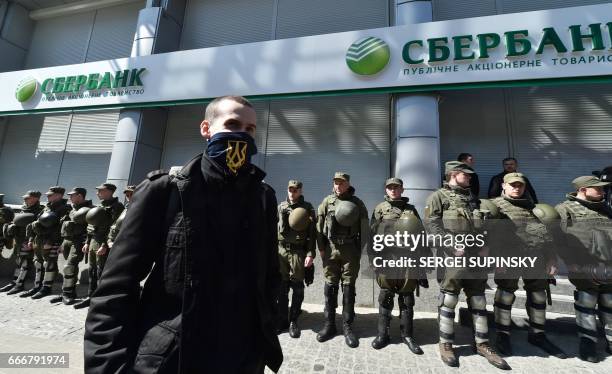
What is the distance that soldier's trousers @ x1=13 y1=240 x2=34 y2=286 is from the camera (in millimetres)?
5766

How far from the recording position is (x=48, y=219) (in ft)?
18.0

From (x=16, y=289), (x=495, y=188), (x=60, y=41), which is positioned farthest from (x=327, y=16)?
(x=60, y=41)

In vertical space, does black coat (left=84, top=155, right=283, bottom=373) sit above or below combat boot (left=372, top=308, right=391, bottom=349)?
above

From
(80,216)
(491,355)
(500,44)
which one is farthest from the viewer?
(80,216)

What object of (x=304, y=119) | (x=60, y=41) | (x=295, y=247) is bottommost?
(x=295, y=247)

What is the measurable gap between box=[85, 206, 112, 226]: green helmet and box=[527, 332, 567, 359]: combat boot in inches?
287

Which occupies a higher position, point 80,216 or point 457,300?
point 80,216

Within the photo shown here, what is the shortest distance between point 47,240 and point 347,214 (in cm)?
634

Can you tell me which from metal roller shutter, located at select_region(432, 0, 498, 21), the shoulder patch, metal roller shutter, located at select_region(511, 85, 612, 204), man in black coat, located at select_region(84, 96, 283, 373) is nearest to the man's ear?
man in black coat, located at select_region(84, 96, 283, 373)

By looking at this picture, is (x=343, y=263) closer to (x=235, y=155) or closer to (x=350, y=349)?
(x=350, y=349)

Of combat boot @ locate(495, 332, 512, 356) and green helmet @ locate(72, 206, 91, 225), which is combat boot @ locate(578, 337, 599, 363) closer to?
combat boot @ locate(495, 332, 512, 356)

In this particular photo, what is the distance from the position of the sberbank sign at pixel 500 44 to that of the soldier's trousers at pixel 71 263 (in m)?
7.68

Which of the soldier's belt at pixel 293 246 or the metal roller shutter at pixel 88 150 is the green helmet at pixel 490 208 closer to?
the soldier's belt at pixel 293 246

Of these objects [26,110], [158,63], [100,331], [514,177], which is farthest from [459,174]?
[26,110]
